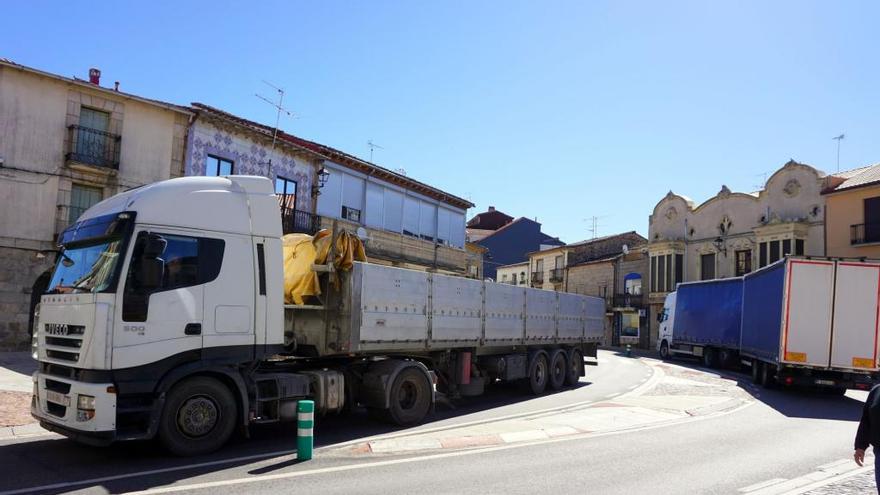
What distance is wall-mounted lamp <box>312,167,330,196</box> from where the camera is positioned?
23781 millimetres

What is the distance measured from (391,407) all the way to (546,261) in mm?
48783

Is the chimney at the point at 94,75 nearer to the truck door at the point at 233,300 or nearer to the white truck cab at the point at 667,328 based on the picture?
the truck door at the point at 233,300

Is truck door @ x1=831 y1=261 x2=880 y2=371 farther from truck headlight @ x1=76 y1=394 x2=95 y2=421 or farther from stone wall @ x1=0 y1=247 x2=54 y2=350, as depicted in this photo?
stone wall @ x1=0 y1=247 x2=54 y2=350

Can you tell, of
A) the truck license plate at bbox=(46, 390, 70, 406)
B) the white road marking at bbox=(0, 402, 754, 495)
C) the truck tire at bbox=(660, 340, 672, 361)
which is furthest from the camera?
the truck tire at bbox=(660, 340, 672, 361)

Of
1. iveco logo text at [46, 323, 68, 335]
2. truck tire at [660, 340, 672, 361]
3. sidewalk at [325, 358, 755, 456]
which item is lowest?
truck tire at [660, 340, 672, 361]

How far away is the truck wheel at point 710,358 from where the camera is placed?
26.4 m

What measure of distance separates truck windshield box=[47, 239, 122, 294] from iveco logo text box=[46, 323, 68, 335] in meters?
0.39

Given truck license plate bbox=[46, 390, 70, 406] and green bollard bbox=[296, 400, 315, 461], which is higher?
truck license plate bbox=[46, 390, 70, 406]

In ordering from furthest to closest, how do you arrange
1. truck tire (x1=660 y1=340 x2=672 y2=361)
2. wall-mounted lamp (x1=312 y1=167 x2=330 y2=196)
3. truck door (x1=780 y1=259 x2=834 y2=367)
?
truck tire (x1=660 y1=340 x2=672 y2=361)
wall-mounted lamp (x1=312 y1=167 x2=330 y2=196)
truck door (x1=780 y1=259 x2=834 y2=367)

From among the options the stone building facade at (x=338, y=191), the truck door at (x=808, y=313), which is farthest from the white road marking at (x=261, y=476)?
the stone building facade at (x=338, y=191)

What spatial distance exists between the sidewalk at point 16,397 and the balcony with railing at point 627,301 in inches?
1525

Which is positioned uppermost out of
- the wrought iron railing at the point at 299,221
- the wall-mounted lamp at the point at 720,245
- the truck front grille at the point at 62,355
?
the wall-mounted lamp at the point at 720,245

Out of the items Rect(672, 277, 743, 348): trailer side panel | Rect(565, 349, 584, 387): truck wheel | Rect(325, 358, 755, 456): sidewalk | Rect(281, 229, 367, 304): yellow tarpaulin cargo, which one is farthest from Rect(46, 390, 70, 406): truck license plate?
Rect(672, 277, 743, 348): trailer side panel

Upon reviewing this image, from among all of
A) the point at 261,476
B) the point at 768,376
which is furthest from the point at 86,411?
the point at 768,376
